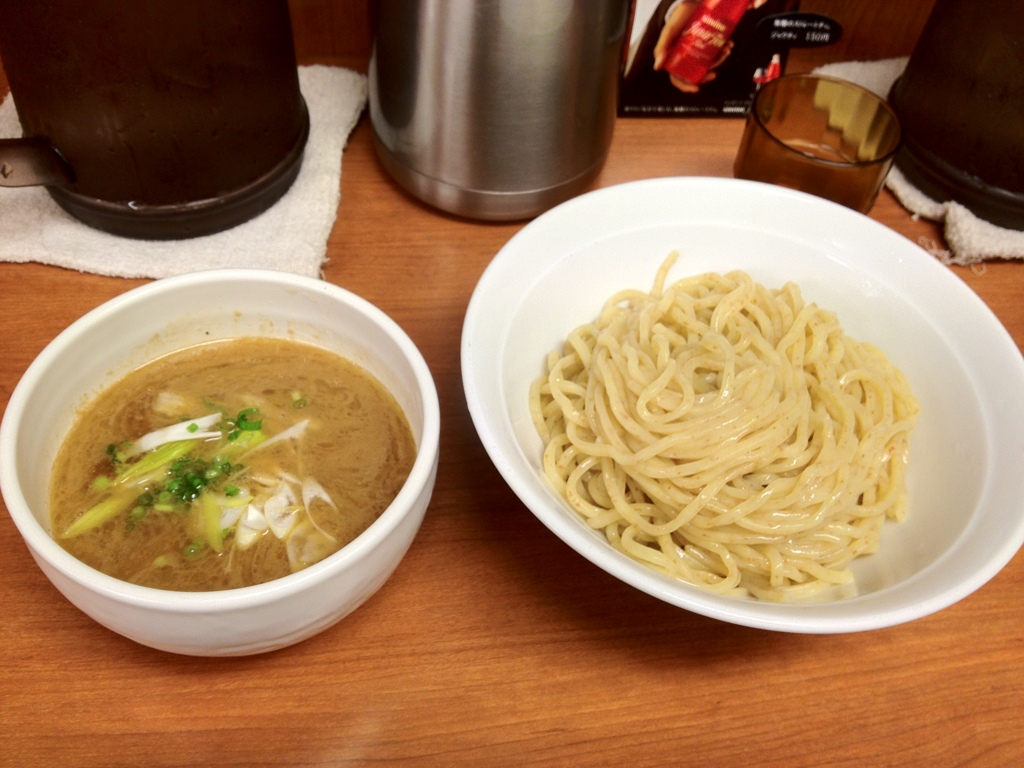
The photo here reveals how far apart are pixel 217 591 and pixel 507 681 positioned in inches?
12.8

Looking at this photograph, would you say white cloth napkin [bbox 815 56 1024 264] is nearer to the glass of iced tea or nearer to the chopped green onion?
the glass of iced tea

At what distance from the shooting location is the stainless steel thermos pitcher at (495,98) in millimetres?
1045

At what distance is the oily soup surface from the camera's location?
2.40ft

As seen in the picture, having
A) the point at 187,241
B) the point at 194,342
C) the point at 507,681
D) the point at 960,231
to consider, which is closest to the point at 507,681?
the point at 507,681

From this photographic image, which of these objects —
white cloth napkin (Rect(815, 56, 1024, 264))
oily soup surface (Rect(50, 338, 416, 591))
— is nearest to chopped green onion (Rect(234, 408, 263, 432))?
oily soup surface (Rect(50, 338, 416, 591))

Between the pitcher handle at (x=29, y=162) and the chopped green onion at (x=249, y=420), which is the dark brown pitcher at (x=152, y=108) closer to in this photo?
the pitcher handle at (x=29, y=162)

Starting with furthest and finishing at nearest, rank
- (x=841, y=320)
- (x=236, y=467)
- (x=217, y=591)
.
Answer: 1. (x=841, y=320)
2. (x=236, y=467)
3. (x=217, y=591)

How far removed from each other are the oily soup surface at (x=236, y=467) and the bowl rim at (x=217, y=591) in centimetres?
7

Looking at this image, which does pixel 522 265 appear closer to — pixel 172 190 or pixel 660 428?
pixel 660 428

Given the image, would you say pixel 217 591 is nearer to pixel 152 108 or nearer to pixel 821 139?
pixel 152 108

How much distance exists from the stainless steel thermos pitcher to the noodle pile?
30cm

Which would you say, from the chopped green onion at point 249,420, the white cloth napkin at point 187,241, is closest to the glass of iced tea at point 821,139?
the white cloth napkin at point 187,241

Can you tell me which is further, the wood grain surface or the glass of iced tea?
the glass of iced tea

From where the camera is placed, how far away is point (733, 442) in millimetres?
908
